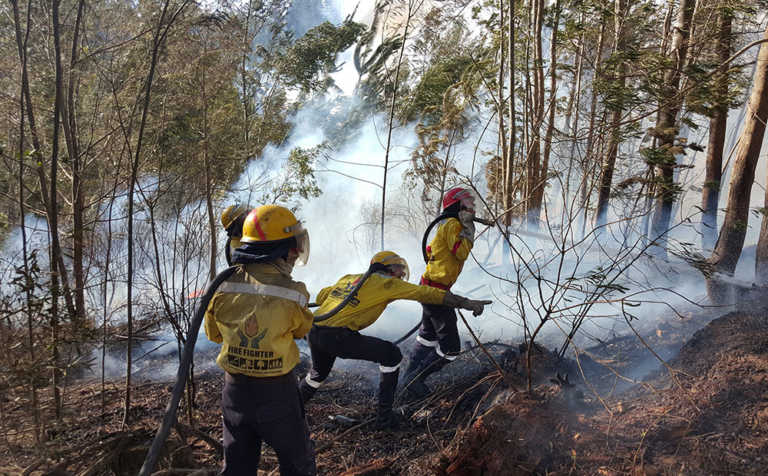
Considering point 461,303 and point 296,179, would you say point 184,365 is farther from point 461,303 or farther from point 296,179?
point 296,179

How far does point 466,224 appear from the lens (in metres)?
5.09

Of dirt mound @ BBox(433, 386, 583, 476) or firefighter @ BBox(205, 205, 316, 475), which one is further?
dirt mound @ BBox(433, 386, 583, 476)

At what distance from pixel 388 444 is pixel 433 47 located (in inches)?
321

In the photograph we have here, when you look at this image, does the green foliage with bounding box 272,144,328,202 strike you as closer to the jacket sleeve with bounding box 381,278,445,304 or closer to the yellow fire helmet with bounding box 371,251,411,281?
the yellow fire helmet with bounding box 371,251,411,281

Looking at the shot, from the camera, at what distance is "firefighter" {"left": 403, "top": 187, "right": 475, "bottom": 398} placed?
5.03 m

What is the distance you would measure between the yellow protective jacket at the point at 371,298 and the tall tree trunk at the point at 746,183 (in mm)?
4131

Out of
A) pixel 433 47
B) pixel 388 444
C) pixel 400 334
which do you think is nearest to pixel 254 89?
pixel 433 47

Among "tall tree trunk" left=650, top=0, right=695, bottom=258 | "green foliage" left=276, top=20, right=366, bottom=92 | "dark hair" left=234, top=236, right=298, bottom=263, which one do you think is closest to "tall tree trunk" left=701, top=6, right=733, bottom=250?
"tall tree trunk" left=650, top=0, right=695, bottom=258

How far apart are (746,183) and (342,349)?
18.2ft

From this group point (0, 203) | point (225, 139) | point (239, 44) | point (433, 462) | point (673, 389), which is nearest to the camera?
point (433, 462)

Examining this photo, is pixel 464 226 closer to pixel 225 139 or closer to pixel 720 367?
pixel 720 367

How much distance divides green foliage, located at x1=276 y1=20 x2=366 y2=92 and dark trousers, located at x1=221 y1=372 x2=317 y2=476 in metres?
13.5

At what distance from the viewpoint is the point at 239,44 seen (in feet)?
26.3

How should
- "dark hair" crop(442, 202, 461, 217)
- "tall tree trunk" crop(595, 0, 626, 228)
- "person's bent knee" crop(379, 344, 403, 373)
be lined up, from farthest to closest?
1. "tall tree trunk" crop(595, 0, 626, 228)
2. "dark hair" crop(442, 202, 461, 217)
3. "person's bent knee" crop(379, 344, 403, 373)
